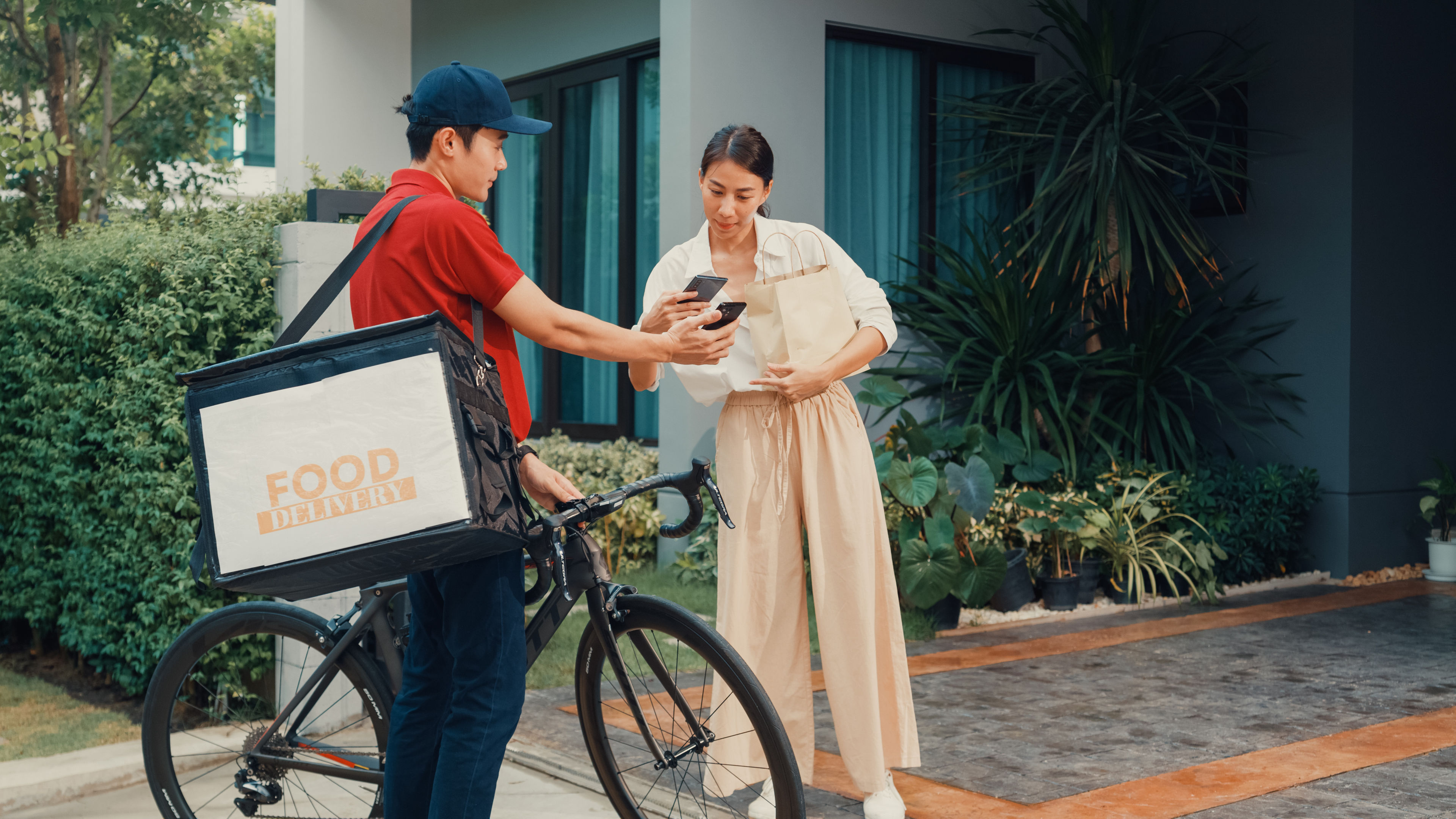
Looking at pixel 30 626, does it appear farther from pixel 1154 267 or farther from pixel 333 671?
pixel 1154 267

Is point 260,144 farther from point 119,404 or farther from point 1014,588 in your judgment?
point 119,404

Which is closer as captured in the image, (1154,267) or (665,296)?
(665,296)

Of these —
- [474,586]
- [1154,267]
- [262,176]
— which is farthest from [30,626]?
[262,176]

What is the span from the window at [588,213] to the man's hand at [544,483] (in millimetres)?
4699

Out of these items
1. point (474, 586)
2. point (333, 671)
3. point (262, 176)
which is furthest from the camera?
point (262, 176)

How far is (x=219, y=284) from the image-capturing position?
3.73 meters

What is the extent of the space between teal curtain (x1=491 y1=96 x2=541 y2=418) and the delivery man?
5808 millimetres

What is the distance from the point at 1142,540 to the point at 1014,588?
75 cm

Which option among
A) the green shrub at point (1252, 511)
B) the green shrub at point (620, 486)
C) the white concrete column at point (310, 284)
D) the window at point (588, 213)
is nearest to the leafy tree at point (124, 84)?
the window at point (588, 213)

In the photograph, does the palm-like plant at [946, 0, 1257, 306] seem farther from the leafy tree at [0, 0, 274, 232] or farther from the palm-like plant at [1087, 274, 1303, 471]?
the leafy tree at [0, 0, 274, 232]

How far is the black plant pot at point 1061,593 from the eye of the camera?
5781 mm

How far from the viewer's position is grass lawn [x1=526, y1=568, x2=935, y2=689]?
4426mm

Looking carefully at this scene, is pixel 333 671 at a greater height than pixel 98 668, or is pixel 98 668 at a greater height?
pixel 333 671

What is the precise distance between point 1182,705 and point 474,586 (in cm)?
275
